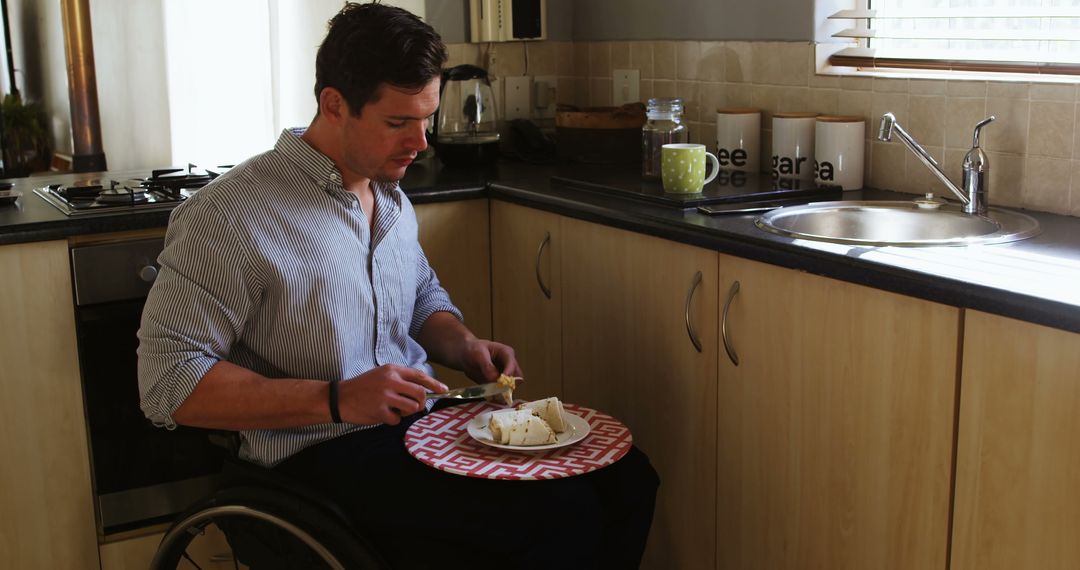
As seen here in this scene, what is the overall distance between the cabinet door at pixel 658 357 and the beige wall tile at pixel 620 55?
892 mm

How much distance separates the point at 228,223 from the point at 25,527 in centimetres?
88

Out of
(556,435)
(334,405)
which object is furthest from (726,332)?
(334,405)

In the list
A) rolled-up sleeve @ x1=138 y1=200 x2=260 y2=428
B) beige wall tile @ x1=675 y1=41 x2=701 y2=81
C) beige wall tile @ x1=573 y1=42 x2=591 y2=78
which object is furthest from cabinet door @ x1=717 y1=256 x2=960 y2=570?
beige wall tile @ x1=573 y1=42 x2=591 y2=78

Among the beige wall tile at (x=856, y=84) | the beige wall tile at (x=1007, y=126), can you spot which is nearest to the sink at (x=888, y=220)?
the beige wall tile at (x=1007, y=126)

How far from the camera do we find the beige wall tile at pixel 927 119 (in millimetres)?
2189

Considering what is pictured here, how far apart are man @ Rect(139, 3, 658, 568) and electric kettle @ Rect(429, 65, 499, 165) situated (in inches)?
39.7

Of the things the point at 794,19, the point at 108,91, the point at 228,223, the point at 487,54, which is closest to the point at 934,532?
the point at 228,223

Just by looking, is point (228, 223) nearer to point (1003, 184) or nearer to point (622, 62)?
point (1003, 184)

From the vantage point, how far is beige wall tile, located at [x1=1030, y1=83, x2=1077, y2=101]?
195cm

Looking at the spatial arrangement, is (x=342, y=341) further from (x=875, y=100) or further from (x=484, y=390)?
(x=875, y=100)

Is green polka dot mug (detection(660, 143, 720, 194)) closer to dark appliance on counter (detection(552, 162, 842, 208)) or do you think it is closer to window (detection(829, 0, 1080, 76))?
dark appliance on counter (detection(552, 162, 842, 208))

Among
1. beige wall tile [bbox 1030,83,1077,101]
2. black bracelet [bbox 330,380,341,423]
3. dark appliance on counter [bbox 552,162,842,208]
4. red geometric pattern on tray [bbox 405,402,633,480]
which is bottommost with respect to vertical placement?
red geometric pattern on tray [bbox 405,402,633,480]

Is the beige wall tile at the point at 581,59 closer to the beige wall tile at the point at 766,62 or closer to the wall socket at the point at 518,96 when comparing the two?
the wall socket at the point at 518,96

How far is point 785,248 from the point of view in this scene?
1770 millimetres
